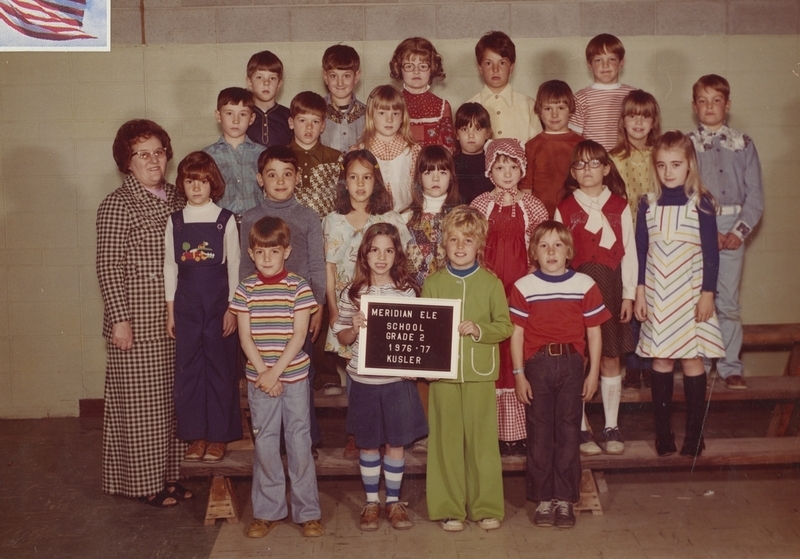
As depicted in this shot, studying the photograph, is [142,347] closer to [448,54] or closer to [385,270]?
[385,270]

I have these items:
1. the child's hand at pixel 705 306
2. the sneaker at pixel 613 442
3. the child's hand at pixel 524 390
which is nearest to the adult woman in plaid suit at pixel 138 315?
the child's hand at pixel 524 390

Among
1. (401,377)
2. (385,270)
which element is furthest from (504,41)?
(401,377)

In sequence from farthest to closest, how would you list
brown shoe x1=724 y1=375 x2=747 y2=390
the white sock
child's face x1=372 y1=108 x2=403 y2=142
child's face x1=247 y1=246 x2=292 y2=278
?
brown shoe x1=724 y1=375 x2=747 y2=390, child's face x1=372 y1=108 x2=403 y2=142, the white sock, child's face x1=247 y1=246 x2=292 y2=278

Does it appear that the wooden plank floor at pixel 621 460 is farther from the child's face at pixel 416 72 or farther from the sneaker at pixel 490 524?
the child's face at pixel 416 72

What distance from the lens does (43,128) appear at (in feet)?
20.7

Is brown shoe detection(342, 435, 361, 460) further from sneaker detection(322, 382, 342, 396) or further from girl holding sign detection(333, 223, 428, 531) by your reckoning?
sneaker detection(322, 382, 342, 396)

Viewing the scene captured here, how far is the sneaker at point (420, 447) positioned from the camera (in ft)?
15.8

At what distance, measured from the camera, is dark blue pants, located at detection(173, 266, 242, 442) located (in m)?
4.67

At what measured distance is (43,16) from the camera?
571 cm

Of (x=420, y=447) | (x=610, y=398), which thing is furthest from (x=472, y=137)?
(x=420, y=447)

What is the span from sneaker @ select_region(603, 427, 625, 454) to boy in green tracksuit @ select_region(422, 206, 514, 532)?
0.65m

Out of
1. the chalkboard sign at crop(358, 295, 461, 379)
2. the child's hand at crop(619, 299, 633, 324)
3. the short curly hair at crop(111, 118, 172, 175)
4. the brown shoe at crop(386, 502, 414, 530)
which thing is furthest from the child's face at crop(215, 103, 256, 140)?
the child's hand at crop(619, 299, 633, 324)

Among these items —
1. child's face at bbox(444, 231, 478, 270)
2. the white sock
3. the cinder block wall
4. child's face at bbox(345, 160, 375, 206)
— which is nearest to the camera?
child's face at bbox(444, 231, 478, 270)

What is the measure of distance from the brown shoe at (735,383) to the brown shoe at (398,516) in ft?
6.89
